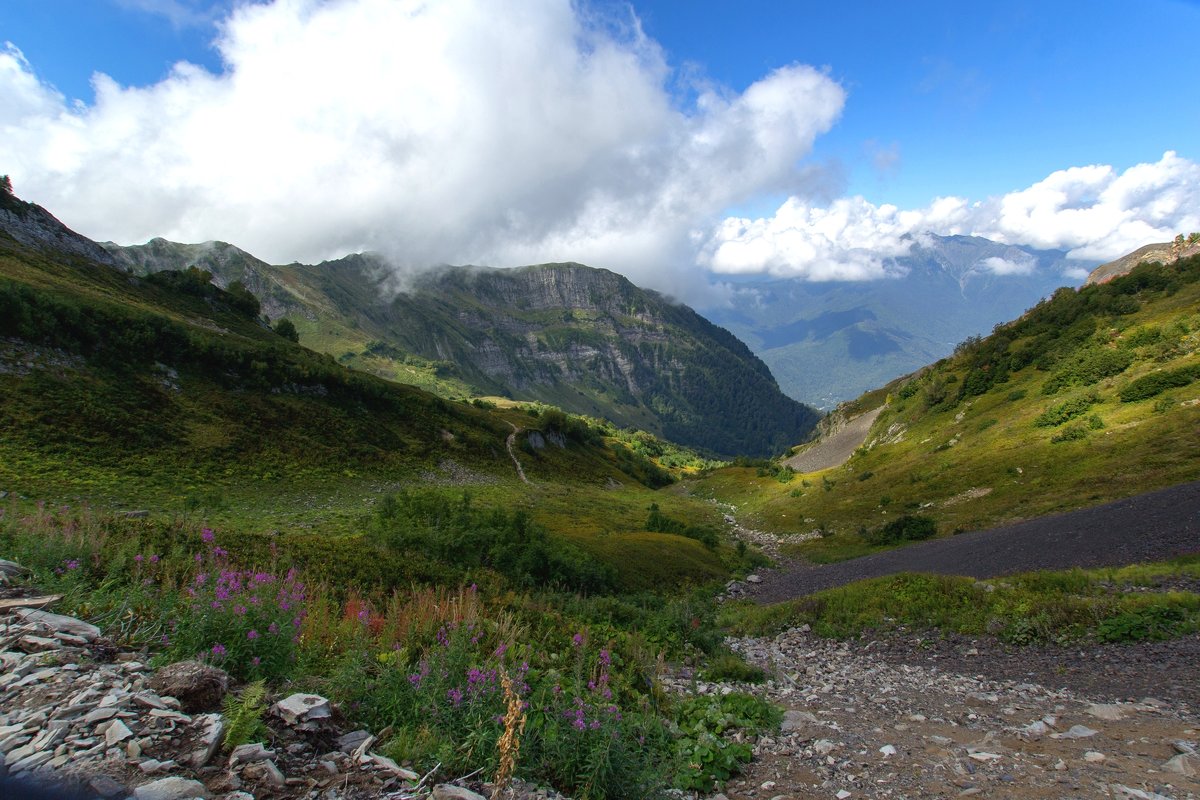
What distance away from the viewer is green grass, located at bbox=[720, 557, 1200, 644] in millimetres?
11648

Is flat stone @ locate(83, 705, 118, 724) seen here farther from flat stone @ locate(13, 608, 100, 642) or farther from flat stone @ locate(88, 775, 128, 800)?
flat stone @ locate(13, 608, 100, 642)

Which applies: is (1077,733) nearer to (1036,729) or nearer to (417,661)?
(1036,729)

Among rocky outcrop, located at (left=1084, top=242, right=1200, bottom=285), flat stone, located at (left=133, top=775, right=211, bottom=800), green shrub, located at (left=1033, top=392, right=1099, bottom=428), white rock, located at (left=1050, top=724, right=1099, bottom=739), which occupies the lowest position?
white rock, located at (left=1050, top=724, right=1099, bottom=739)

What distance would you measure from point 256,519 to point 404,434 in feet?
123

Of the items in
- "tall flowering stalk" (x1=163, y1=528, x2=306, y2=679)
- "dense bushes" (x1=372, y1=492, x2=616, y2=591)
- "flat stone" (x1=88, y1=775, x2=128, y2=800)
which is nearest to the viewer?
"flat stone" (x1=88, y1=775, x2=128, y2=800)

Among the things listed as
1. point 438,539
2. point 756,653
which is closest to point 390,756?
point 756,653

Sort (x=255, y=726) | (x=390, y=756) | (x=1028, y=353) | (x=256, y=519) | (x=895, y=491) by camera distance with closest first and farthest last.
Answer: (x=255, y=726), (x=390, y=756), (x=256, y=519), (x=895, y=491), (x=1028, y=353)

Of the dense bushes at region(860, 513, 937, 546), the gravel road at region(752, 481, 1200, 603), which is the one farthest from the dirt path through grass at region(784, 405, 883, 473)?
the gravel road at region(752, 481, 1200, 603)

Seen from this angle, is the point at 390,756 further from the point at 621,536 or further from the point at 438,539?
the point at 621,536

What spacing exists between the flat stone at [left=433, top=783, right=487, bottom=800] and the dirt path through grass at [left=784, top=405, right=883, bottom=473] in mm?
91093

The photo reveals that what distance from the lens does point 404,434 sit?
63.2 metres

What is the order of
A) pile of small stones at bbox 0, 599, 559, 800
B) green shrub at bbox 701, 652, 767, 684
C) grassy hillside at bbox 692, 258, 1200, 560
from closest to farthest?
pile of small stones at bbox 0, 599, 559, 800
green shrub at bbox 701, 652, 767, 684
grassy hillside at bbox 692, 258, 1200, 560

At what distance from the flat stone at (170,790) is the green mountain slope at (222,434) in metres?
11.0

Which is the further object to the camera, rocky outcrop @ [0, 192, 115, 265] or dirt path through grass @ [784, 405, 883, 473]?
dirt path through grass @ [784, 405, 883, 473]
